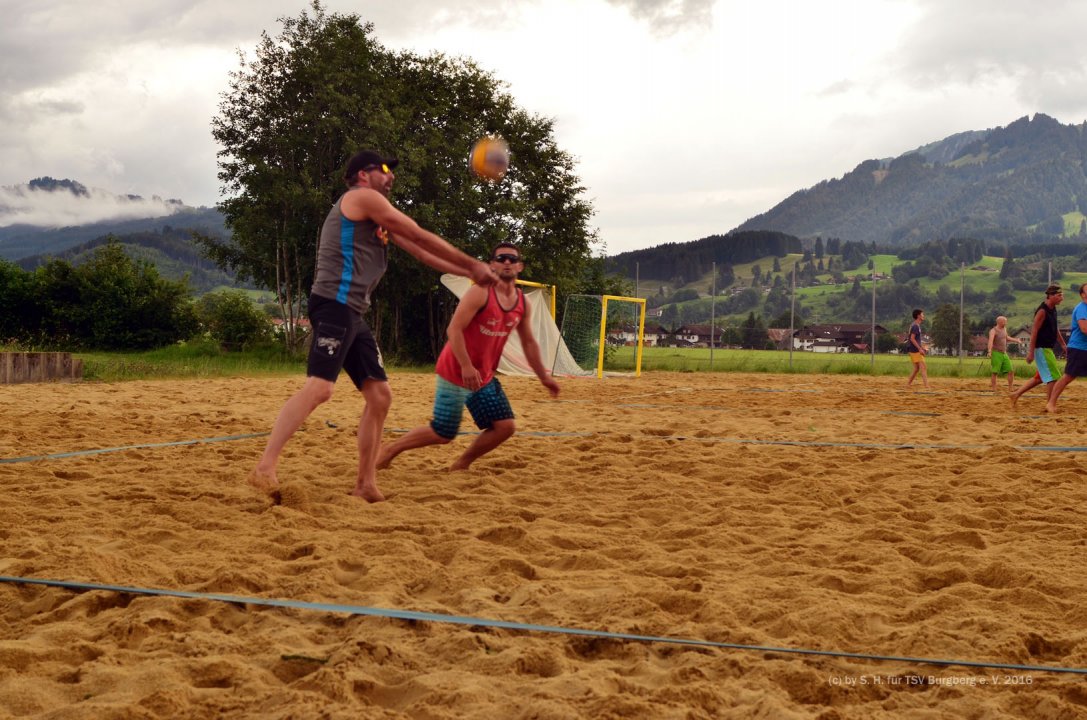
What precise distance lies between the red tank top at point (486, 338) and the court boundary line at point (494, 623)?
8.56ft

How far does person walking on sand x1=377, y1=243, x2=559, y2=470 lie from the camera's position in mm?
5746

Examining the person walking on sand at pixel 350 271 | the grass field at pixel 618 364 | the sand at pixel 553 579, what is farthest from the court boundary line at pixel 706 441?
the grass field at pixel 618 364

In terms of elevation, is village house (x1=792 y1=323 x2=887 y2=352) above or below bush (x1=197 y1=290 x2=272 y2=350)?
below

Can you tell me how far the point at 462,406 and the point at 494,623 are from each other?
284cm

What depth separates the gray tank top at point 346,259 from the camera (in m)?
A: 5.17

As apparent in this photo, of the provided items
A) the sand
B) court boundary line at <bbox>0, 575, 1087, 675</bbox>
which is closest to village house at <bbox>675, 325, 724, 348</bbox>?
the sand

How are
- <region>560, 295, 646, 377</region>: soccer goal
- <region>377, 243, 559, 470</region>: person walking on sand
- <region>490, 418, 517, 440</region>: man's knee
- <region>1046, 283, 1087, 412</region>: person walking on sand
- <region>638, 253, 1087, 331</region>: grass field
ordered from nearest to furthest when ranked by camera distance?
1. <region>377, 243, 559, 470</region>: person walking on sand
2. <region>490, 418, 517, 440</region>: man's knee
3. <region>1046, 283, 1087, 412</region>: person walking on sand
4. <region>560, 295, 646, 377</region>: soccer goal
5. <region>638, 253, 1087, 331</region>: grass field

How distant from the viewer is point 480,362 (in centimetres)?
594

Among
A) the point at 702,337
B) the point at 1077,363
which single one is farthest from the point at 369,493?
the point at 702,337

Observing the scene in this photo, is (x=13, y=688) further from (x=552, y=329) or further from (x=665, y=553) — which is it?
(x=552, y=329)

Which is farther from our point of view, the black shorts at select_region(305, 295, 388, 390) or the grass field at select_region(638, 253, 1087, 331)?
the grass field at select_region(638, 253, 1087, 331)

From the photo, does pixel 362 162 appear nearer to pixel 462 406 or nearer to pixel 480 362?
pixel 480 362

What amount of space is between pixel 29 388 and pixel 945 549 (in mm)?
13158

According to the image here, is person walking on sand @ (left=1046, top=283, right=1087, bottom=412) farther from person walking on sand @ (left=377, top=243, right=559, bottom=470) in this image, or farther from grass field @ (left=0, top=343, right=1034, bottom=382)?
grass field @ (left=0, top=343, right=1034, bottom=382)
